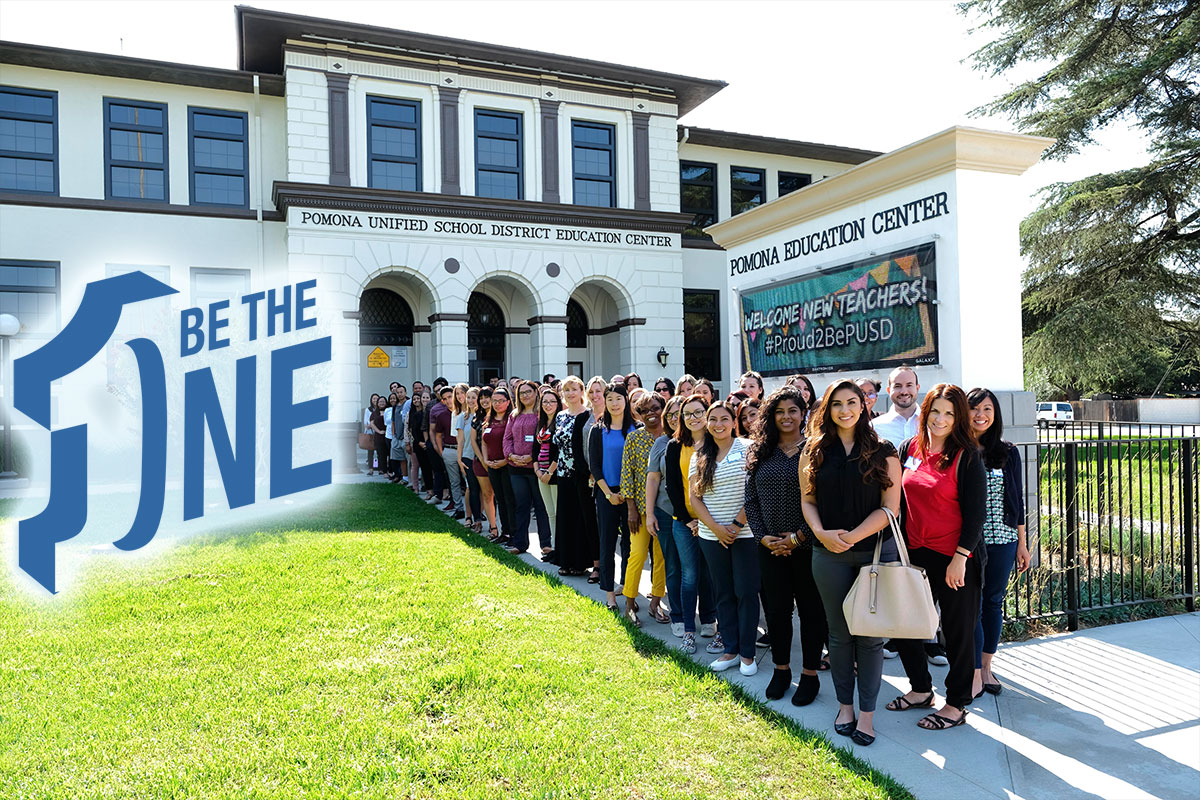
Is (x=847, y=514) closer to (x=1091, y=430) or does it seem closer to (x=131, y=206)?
(x=1091, y=430)

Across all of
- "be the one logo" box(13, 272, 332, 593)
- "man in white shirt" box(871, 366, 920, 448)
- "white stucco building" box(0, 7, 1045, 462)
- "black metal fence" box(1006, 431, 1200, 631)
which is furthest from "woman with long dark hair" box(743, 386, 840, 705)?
"white stucco building" box(0, 7, 1045, 462)

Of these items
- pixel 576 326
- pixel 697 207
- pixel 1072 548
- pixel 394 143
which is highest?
pixel 394 143

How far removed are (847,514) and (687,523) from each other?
5.03ft

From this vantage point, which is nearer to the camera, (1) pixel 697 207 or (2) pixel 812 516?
(2) pixel 812 516

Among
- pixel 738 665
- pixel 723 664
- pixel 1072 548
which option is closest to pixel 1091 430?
pixel 1072 548

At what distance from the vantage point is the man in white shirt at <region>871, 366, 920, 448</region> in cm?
599

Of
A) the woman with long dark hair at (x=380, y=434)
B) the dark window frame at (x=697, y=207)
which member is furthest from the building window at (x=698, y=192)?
the woman with long dark hair at (x=380, y=434)

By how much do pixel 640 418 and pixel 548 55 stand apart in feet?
53.4

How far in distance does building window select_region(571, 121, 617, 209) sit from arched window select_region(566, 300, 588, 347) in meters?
3.39

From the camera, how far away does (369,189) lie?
1861 centimetres

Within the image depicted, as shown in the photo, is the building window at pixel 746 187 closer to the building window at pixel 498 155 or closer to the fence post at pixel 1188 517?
the building window at pixel 498 155

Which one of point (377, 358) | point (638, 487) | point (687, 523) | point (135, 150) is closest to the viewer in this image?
point (687, 523)

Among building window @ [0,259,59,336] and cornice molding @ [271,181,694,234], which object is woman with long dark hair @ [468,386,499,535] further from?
building window @ [0,259,59,336]

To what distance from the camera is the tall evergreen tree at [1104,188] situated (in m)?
20.2
